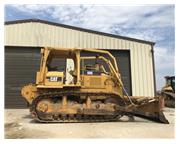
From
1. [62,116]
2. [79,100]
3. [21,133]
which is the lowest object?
[21,133]

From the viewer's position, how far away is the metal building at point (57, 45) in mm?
15750

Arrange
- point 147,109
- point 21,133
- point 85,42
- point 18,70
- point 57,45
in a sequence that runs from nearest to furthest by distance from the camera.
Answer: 1. point 21,133
2. point 147,109
3. point 57,45
4. point 18,70
5. point 85,42

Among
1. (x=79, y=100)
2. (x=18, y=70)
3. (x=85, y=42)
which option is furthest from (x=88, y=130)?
(x=18, y=70)

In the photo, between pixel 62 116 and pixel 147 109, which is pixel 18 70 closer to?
pixel 62 116

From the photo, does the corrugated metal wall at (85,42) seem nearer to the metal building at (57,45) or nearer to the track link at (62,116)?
the metal building at (57,45)

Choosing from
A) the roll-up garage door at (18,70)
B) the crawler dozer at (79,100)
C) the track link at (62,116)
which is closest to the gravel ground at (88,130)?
the track link at (62,116)

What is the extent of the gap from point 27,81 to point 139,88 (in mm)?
6147

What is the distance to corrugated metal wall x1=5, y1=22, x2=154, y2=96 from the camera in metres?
15.8

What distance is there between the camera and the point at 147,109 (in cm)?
1051

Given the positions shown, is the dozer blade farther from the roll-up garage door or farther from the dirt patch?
the roll-up garage door

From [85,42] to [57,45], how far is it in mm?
1552

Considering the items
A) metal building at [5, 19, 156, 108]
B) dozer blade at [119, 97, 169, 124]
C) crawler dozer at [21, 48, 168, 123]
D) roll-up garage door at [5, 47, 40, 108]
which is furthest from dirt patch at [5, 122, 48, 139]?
metal building at [5, 19, 156, 108]

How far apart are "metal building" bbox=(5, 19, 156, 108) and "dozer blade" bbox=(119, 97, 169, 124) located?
18.2 feet

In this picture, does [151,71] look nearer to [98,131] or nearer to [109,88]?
[109,88]
